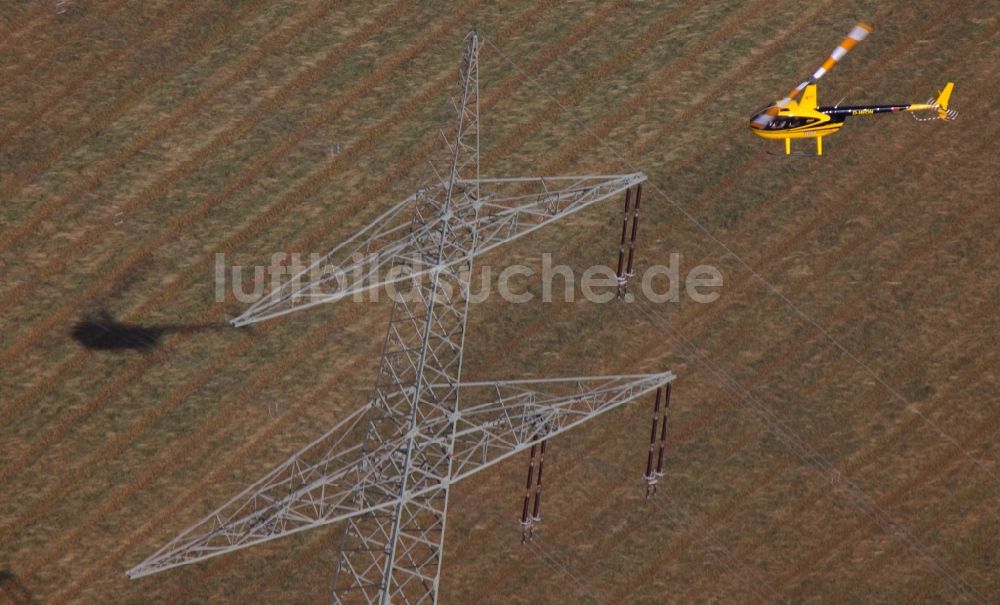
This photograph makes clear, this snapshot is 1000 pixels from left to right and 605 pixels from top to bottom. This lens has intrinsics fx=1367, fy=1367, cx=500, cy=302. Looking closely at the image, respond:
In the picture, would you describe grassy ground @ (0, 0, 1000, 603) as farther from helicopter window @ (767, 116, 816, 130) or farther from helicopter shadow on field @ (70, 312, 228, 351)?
helicopter window @ (767, 116, 816, 130)

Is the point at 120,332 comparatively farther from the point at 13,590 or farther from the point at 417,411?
the point at 417,411

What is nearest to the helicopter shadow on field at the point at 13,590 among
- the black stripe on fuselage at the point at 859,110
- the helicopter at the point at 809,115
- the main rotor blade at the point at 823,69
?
the helicopter at the point at 809,115

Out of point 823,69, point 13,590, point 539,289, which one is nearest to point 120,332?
point 13,590

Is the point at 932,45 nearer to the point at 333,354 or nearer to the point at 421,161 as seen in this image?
the point at 421,161

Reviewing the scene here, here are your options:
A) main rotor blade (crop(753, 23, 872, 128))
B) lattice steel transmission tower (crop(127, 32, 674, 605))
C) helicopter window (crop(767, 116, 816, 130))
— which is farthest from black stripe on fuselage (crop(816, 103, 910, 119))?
lattice steel transmission tower (crop(127, 32, 674, 605))

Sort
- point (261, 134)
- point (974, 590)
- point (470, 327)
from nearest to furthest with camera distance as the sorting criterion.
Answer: point (974, 590), point (470, 327), point (261, 134)

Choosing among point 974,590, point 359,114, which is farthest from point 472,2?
point 974,590
